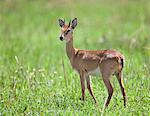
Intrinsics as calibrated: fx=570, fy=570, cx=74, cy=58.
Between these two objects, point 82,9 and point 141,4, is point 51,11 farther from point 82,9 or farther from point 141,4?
point 141,4

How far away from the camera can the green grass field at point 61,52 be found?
7.73 meters

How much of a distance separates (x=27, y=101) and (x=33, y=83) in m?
0.86

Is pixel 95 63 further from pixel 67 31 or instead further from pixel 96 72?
pixel 67 31

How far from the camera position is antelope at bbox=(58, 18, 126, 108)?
761 centimetres

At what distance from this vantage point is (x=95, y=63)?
25.8 ft

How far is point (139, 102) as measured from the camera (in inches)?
299

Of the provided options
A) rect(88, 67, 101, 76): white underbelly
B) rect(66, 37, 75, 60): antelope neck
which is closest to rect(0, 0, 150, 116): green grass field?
rect(66, 37, 75, 60): antelope neck

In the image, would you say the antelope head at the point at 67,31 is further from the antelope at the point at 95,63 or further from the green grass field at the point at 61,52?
the green grass field at the point at 61,52

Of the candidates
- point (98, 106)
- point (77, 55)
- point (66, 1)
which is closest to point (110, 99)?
point (98, 106)

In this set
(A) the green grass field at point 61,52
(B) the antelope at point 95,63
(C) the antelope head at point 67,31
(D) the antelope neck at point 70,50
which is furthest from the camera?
(D) the antelope neck at point 70,50

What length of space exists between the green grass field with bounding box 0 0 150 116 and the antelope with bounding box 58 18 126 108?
0.26m

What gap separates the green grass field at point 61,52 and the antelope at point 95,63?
0.85 feet

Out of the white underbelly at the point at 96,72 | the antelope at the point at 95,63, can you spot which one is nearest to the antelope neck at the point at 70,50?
the antelope at the point at 95,63

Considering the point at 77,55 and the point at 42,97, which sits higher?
the point at 77,55
